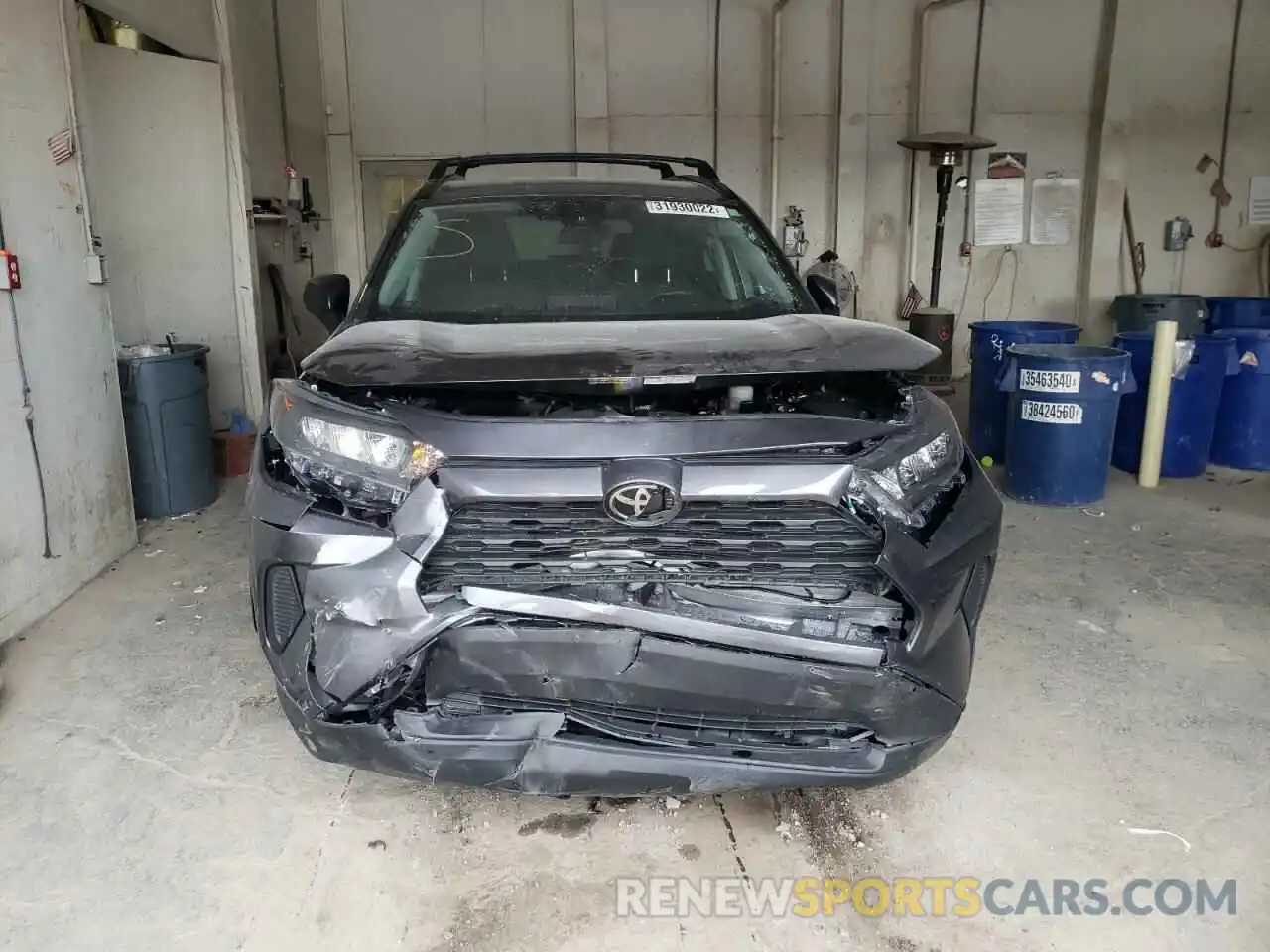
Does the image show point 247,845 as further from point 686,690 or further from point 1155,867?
point 1155,867

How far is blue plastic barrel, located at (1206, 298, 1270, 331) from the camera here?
21.8ft

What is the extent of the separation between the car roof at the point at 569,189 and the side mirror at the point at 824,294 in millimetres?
427

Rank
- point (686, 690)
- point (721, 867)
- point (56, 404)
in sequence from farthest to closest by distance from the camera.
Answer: point (56, 404) < point (721, 867) < point (686, 690)

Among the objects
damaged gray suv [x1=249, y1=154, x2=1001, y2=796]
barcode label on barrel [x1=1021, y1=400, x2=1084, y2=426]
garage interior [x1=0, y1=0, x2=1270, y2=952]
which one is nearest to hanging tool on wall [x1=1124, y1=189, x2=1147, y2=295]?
garage interior [x1=0, y1=0, x2=1270, y2=952]

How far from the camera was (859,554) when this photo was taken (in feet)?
5.71

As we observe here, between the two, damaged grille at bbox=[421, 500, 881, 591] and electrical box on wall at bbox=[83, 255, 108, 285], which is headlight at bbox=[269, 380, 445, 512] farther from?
electrical box on wall at bbox=[83, 255, 108, 285]

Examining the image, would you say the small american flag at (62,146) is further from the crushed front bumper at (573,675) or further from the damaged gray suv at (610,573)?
the crushed front bumper at (573,675)

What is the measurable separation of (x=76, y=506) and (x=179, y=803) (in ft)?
6.11

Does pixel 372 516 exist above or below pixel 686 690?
above

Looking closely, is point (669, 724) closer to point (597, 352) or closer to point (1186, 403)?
point (597, 352)

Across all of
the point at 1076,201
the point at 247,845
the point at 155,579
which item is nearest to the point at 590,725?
the point at 247,845

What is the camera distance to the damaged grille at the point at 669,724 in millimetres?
1753

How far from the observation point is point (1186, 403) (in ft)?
16.8

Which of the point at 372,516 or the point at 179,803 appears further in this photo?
the point at 179,803
